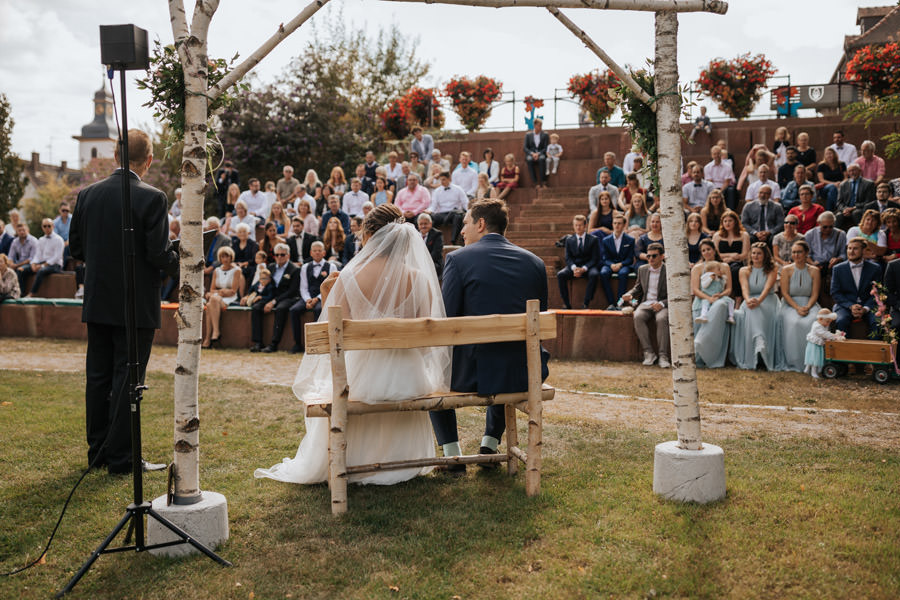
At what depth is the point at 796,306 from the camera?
10359 millimetres

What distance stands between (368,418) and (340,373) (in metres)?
0.86

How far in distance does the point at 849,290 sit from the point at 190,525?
9.24 m

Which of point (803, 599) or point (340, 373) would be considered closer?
point (803, 599)

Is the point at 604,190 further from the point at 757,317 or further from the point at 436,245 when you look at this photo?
the point at 757,317

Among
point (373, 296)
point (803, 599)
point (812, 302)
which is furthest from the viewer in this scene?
point (812, 302)

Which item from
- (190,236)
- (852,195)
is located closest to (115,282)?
(190,236)

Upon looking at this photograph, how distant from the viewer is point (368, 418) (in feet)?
17.2

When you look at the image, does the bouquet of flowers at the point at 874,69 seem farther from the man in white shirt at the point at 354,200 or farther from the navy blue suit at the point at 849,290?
the man in white shirt at the point at 354,200

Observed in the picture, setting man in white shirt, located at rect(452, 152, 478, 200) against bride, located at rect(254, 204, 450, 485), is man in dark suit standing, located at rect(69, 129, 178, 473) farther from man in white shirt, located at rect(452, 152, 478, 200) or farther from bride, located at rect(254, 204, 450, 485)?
man in white shirt, located at rect(452, 152, 478, 200)

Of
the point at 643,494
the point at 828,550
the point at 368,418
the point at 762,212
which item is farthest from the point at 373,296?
the point at 762,212

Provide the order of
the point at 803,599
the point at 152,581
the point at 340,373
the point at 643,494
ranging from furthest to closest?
the point at 643,494 → the point at 340,373 → the point at 152,581 → the point at 803,599

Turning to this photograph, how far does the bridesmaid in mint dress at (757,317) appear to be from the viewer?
10.4 meters

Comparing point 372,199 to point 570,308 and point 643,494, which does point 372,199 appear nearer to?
point 570,308

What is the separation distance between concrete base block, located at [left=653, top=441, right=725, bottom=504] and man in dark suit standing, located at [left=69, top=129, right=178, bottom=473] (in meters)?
3.63
